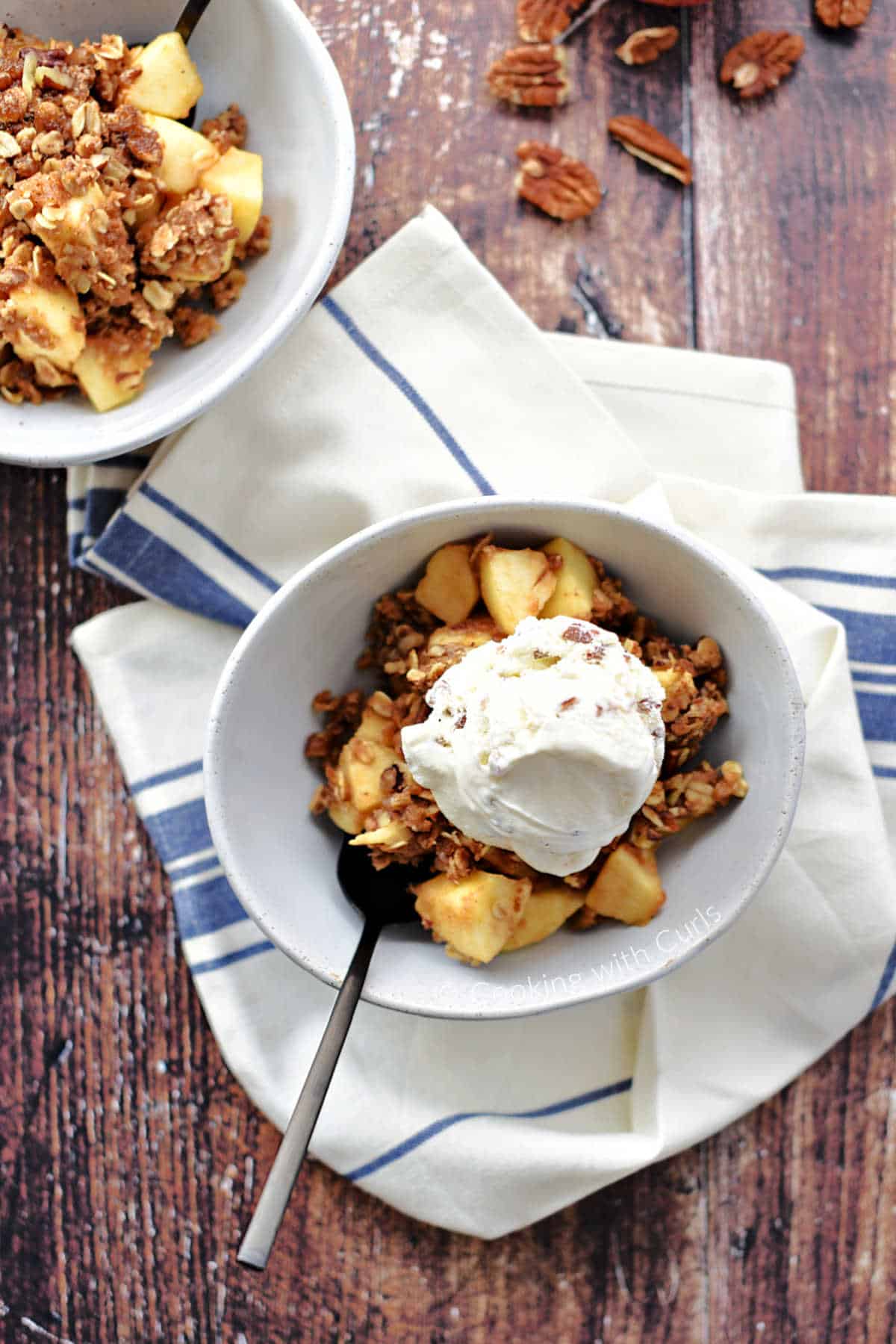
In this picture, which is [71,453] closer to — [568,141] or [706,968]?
[568,141]

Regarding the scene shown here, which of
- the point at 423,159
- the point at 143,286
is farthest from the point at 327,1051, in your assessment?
the point at 423,159

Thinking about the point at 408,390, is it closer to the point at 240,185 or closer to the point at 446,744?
the point at 240,185

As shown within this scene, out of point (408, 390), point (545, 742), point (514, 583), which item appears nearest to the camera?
point (545, 742)

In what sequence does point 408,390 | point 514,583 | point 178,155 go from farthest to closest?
point 408,390 → point 178,155 → point 514,583

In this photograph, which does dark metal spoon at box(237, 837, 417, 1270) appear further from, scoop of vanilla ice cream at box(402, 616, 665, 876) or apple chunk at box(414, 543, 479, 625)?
apple chunk at box(414, 543, 479, 625)

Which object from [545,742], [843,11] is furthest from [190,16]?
[545,742]

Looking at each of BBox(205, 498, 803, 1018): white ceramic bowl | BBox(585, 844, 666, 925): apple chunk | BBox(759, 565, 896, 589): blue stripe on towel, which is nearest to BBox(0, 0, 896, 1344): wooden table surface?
BBox(759, 565, 896, 589): blue stripe on towel
